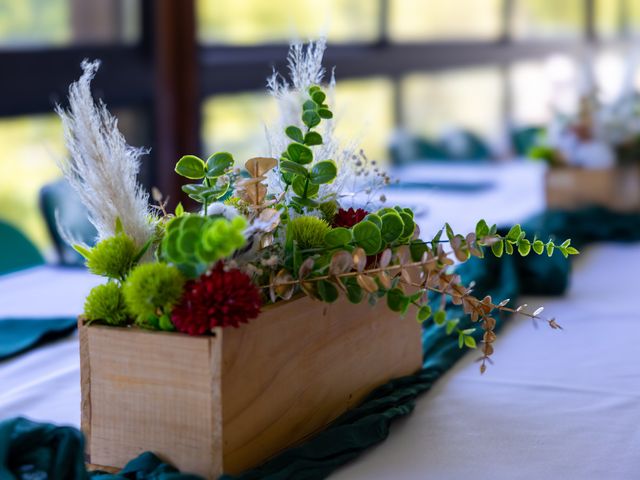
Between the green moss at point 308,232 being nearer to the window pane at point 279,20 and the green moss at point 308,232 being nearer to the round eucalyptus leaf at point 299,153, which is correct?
the round eucalyptus leaf at point 299,153

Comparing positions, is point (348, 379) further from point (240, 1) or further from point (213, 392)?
point (240, 1)

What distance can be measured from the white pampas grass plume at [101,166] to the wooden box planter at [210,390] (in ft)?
0.40

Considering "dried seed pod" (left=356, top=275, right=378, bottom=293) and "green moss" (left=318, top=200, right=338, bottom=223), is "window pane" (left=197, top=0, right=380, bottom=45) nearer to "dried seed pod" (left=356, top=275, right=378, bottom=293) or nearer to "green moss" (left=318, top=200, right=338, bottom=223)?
"green moss" (left=318, top=200, right=338, bottom=223)

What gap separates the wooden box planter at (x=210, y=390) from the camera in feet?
3.37

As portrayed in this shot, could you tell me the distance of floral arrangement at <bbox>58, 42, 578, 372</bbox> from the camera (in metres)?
1.01

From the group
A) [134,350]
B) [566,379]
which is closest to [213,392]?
[134,350]

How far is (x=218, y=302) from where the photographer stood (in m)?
1.00

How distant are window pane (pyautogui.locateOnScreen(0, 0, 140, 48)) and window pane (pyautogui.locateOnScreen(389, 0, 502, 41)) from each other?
192cm

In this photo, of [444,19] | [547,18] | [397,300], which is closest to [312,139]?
[397,300]

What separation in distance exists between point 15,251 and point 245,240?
1.58m

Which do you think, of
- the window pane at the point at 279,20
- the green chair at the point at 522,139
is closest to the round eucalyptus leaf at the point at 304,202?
the window pane at the point at 279,20

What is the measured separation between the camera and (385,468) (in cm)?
114

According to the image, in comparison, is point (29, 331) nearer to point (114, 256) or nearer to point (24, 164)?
point (114, 256)

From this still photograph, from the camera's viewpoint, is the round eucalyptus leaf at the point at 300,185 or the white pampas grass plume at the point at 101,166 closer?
the white pampas grass plume at the point at 101,166
